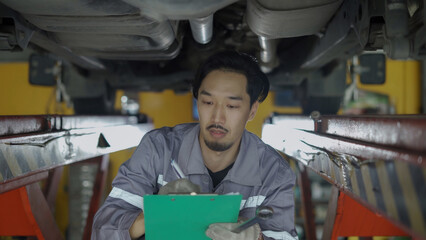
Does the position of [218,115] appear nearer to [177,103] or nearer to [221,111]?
[221,111]

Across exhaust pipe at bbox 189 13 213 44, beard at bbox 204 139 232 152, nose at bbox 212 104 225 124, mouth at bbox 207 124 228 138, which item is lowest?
beard at bbox 204 139 232 152

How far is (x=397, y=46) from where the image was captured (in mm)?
1288

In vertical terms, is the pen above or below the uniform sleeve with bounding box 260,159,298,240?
above

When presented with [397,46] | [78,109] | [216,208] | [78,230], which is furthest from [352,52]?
[78,230]

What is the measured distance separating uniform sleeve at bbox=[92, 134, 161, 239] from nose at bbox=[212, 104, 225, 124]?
0.28 m

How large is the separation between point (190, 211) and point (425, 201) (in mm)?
692

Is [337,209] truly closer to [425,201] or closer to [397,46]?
[397,46]

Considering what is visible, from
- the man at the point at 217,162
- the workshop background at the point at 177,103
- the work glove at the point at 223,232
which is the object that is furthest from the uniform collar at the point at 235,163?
the workshop background at the point at 177,103

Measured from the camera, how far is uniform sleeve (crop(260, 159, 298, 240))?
1.47 metres

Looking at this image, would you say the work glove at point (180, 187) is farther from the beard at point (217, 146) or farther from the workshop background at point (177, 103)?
the workshop background at point (177, 103)

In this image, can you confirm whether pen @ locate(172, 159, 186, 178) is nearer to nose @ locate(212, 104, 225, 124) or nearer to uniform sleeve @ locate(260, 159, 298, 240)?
nose @ locate(212, 104, 225, 124)

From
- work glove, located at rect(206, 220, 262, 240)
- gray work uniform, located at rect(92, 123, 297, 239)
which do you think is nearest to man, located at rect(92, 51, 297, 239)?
gray work uniform, located at rect(92, 123, 297, 239)

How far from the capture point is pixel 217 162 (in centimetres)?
175

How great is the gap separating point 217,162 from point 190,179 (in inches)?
6.6
